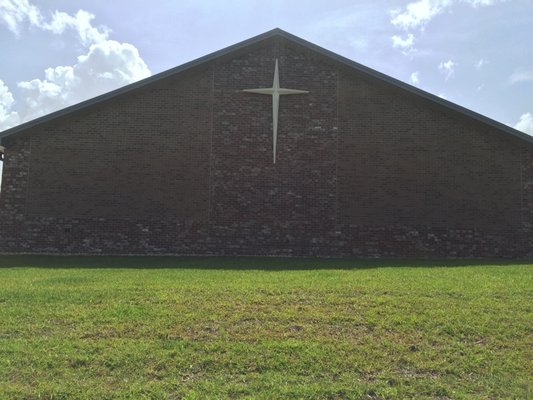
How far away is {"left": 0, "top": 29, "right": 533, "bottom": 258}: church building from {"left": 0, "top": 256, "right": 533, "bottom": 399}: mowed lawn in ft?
20.6

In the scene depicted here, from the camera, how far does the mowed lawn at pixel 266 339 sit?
15.6 ft

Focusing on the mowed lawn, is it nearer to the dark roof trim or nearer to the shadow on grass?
the shadow on grass

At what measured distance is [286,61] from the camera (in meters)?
16.4

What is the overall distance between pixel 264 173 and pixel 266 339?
10.2 meters

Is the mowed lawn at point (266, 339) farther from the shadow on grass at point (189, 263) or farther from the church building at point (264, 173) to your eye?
the church building at point (264, 173)

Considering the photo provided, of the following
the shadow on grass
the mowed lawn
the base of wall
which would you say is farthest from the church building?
the mowed lawn

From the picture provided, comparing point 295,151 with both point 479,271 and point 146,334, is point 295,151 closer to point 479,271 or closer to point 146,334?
point 479,271

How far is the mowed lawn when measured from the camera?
477 cm

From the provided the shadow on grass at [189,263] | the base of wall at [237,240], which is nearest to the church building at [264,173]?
the base of wall at [237,240]

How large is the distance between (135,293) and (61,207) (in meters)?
8.83

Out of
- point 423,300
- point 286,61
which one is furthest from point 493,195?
point 423,300

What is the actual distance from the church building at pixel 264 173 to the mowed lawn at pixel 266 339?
6.28 meters

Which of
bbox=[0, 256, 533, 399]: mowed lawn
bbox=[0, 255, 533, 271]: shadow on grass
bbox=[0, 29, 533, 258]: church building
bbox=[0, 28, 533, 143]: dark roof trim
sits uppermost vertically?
bbox=[0, 28, 533, 143]: dark roof trim

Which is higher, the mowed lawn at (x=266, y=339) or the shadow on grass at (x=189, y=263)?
the shadow on grass at (x=189, y=263)
